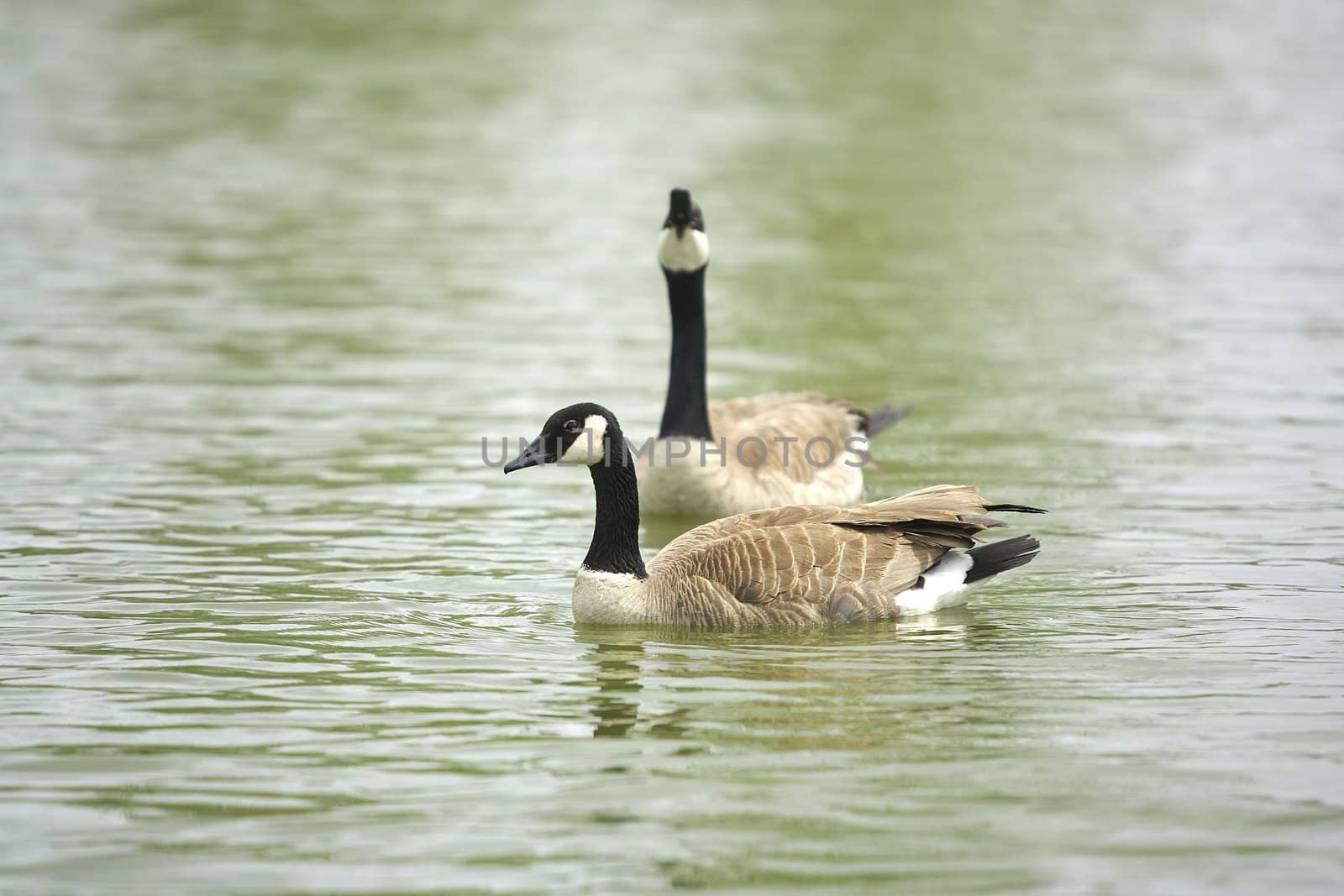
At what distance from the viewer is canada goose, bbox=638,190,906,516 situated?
12359mm

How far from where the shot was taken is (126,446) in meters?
13.8

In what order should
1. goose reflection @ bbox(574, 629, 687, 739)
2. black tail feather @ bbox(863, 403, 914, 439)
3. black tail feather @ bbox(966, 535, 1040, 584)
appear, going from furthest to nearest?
black tail feather @ bbox(863, 403, 914, 439), black tail feather @ bbox(966, 535, 1040, 584), goose reflection @ bbox(574, 629, 687, 739)

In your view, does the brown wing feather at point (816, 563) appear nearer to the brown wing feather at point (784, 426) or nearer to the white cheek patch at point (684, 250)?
the brown wing feather at point (784, 426)

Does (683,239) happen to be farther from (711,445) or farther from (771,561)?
(771,561)

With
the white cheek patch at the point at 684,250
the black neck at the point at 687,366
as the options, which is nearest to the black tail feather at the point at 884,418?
the black neck at the point at 687,366

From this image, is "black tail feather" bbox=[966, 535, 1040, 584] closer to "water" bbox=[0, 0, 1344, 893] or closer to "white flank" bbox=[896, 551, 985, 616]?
"white flank" bbox=[896, 551, 985, 616]

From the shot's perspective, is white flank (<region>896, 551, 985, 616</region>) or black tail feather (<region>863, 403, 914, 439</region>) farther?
black tail feather (<region>863, 403, 914, 439</region>)

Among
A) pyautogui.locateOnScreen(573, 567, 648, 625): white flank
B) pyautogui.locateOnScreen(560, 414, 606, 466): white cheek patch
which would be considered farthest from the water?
pyautogui.locateOnScreen(560, 414, 606, 466): white cheek patch

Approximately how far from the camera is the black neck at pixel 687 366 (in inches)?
492

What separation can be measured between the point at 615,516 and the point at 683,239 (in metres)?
3.54

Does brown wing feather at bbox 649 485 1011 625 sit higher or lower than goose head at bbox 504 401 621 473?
lower

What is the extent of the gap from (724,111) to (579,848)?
28645mm

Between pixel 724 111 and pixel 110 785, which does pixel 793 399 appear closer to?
pixel 110 785

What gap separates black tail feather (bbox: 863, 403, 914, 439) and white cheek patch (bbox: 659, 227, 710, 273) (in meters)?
1.97
